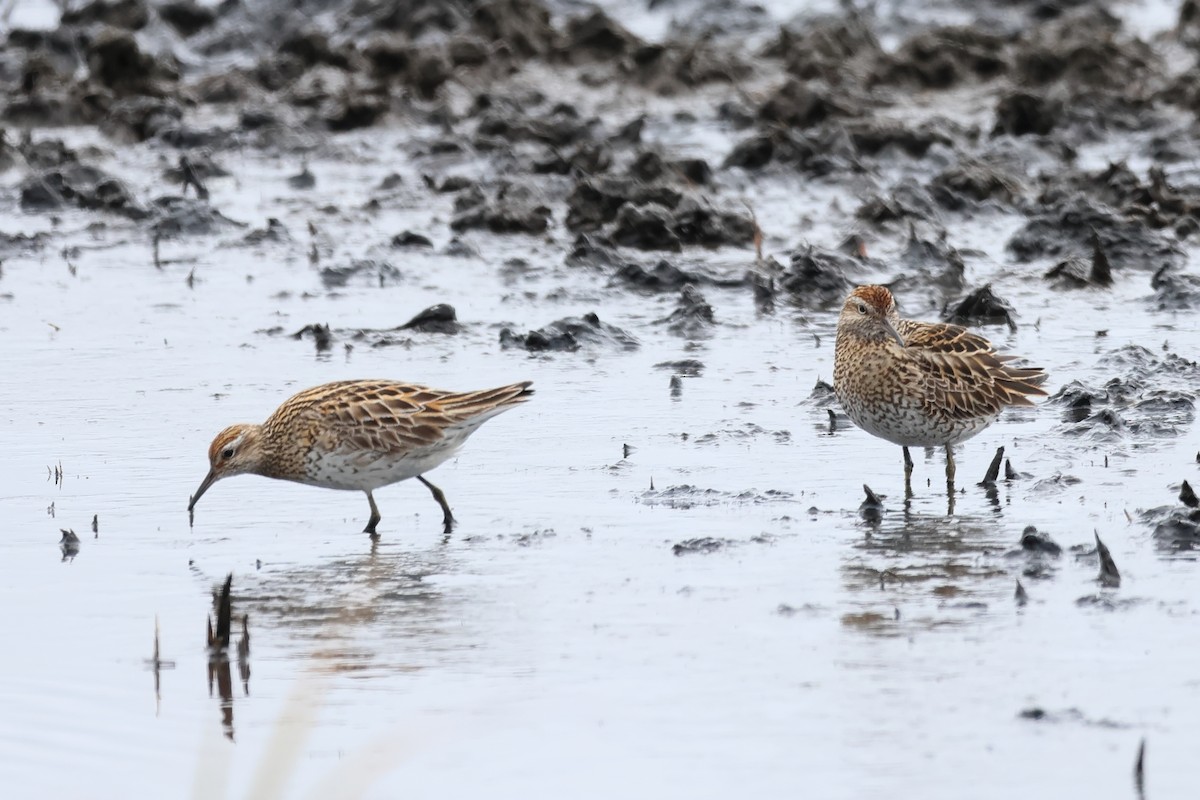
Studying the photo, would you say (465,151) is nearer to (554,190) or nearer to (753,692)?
(554,190)

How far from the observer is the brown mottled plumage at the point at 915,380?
10.8m

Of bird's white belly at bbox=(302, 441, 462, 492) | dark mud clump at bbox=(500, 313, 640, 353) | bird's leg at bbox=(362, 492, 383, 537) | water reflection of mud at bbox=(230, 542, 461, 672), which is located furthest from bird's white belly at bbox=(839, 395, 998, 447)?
dark mud clump at bbox=(500, 313, 640, 353)

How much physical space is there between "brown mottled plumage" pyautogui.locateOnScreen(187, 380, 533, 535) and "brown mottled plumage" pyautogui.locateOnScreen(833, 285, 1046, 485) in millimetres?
1935

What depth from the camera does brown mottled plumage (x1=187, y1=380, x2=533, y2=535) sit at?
1044cm

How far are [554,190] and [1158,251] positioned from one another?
6.26 metres

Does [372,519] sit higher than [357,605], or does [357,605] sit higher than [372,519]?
[372,519]

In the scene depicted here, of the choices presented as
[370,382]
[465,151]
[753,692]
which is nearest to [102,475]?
[370,382]

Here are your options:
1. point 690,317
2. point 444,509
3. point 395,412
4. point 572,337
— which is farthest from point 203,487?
point 690,317

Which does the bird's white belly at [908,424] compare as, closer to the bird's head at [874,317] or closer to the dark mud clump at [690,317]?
the bird's head at [874,317]

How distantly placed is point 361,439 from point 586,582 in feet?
6.12

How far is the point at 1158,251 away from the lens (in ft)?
55.1

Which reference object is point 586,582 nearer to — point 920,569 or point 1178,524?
point 920,569

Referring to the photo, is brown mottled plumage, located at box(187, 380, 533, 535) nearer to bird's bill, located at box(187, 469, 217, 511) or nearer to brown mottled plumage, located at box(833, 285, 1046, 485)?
bird's bill, located at box(187, 469, 217, 511)

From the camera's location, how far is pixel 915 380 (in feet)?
35.3
